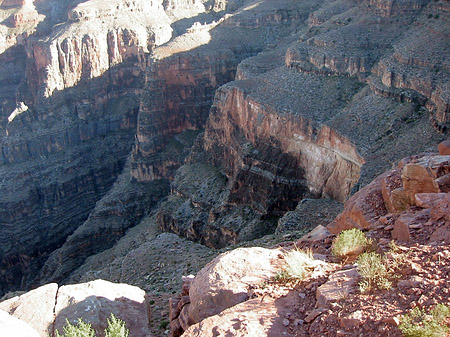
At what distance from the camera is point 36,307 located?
17.9 metres

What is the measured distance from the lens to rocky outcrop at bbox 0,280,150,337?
16.8 meters

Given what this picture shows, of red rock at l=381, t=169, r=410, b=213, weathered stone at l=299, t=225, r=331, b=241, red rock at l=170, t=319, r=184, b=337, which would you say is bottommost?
red rock at l=170, t=319, r=184, b=337

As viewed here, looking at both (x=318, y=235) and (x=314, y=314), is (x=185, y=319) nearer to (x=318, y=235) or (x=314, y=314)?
(x=314, y=314)

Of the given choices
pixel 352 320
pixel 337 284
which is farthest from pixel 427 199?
pixel 352 320

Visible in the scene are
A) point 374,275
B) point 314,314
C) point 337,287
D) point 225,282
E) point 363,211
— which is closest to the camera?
point 314,314

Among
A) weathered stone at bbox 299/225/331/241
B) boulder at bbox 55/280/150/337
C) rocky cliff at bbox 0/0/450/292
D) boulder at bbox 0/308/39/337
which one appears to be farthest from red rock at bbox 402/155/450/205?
rocky cliff at bbox 0/0/450/292

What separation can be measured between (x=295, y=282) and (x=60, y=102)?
75.7m

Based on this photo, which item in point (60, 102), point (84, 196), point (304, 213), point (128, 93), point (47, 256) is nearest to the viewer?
point (304, 213)

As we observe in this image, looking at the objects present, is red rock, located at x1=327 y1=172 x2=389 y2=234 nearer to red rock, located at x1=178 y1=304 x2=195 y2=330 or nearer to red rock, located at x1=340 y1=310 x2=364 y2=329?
red rock, located at x1=178 y1=304 x2=195 y2=330

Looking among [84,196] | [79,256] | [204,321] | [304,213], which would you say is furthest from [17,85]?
[204,321]

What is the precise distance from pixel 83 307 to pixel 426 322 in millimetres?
11393

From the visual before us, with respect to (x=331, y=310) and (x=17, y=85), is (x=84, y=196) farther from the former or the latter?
(x=331, y=310)

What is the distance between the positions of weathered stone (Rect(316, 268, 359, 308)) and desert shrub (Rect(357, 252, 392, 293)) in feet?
0.96

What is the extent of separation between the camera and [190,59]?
6956 cm
